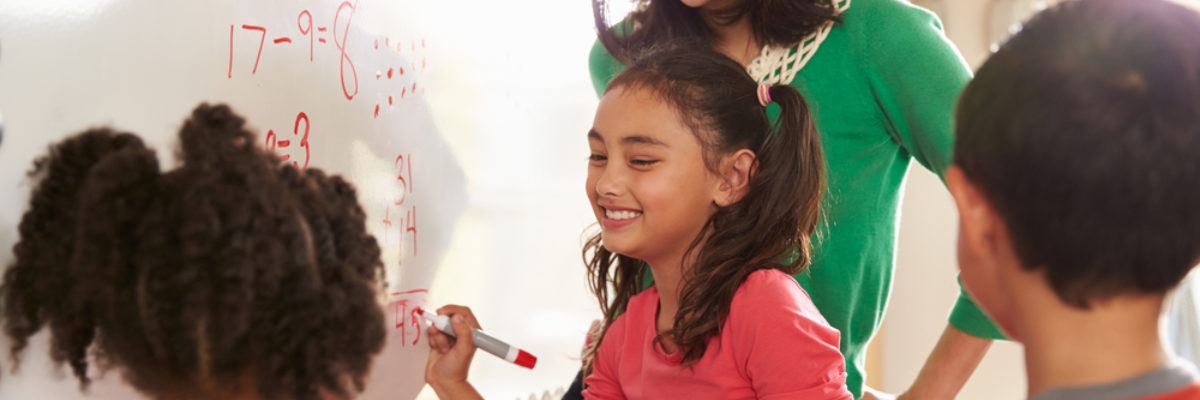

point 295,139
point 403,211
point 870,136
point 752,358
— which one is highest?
point 295,139

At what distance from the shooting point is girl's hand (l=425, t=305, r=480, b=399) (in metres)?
1.02

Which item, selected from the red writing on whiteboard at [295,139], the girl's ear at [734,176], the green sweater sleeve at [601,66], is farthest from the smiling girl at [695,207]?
the red writing on whiteboard at [295,139]

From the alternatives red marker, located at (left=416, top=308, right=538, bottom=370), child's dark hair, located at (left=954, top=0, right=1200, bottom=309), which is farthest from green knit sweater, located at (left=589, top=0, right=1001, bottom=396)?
child's dark hair, located at (left=954, top=0, right=1200, bottom=309)

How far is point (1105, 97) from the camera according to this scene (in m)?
0.51

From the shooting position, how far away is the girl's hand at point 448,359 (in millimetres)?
1023

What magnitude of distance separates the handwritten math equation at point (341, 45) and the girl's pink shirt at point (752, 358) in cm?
36

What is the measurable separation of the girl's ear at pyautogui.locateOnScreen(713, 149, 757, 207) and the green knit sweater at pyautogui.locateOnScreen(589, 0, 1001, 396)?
0.09 metres

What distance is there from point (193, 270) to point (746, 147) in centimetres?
62

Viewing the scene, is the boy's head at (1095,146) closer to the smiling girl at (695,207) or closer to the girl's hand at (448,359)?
the smiling girl at (695,207)

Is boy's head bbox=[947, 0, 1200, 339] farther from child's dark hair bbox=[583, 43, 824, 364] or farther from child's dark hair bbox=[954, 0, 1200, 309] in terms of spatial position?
child's dark hair bbox=[583, 43, 824, 364]

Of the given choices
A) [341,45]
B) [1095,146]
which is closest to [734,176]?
[341,45]

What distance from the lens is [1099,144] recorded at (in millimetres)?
509

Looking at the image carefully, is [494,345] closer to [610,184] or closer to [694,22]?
[610,184]

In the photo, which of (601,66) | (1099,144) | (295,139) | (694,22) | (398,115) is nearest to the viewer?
(1099,144)
